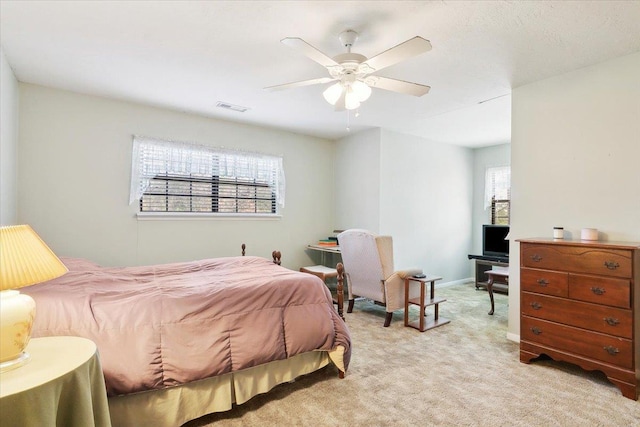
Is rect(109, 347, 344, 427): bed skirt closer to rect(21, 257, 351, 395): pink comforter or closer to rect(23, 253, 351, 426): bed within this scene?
rect(23, 253, 351, 426): bed

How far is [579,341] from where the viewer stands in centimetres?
239

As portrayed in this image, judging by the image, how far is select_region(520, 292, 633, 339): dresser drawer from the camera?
2203 mm

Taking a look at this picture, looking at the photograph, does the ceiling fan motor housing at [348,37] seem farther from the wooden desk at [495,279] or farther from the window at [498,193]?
the window at [498,193]

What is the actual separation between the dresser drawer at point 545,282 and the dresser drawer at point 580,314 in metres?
0.05

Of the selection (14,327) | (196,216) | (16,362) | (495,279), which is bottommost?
(495,279)

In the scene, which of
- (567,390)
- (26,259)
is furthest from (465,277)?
(26,259)

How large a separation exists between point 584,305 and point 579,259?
0.33 metres

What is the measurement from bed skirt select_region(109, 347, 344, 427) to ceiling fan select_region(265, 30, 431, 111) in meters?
1.91

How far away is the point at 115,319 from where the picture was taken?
5.59 feet

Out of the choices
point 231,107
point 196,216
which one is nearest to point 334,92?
point 231,107

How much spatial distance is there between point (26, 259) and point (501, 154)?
6.38 meters

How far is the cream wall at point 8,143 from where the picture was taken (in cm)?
259

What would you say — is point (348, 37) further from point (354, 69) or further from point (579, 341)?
point (579, 341)

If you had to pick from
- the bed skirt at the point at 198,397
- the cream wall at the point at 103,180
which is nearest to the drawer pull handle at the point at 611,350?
the bed skirt at the point at 198,397
